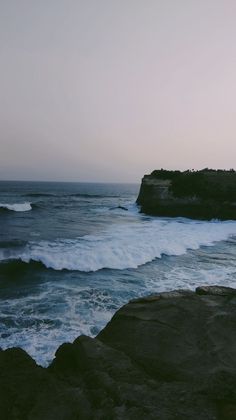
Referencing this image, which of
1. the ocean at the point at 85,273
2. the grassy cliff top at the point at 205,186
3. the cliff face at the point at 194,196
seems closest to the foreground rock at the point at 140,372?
the ocean at the point at 85,273

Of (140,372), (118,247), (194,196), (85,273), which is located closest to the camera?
(140,372)

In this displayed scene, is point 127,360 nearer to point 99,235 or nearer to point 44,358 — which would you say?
point 44,358

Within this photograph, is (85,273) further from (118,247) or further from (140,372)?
(140,372)

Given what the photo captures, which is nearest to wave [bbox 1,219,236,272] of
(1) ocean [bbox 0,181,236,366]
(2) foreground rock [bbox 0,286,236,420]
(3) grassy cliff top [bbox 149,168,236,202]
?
(1) ocean [bbox 0,181,236,366]

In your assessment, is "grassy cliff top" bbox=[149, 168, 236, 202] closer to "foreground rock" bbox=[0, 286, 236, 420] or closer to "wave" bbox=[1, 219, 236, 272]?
"wave" bbox=[1, 219, 236, 272]

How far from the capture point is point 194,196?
130 ft

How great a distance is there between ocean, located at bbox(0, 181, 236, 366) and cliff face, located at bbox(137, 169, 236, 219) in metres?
10.5

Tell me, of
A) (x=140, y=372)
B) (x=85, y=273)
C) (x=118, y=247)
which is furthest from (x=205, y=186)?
(x=140, y=372)

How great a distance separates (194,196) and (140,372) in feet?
117

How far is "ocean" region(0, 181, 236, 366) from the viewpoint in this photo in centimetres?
919

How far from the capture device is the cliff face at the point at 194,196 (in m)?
37.4

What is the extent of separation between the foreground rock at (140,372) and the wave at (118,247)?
29.4 ft

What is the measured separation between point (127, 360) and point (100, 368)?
557 millimetres

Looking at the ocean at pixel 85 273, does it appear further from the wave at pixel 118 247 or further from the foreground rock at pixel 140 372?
the foreground rock at pixel 140 372
